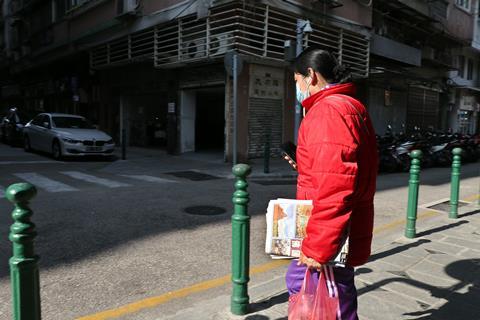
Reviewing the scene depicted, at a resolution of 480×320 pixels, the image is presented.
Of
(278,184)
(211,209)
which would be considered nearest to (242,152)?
(278,184)

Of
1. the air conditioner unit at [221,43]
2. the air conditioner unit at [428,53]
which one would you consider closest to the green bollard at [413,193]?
the air conditioner unit at [221,43]

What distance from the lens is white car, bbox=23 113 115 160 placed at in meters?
13.6

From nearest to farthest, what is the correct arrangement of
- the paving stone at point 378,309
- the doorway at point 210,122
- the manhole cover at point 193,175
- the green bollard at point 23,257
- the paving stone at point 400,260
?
1. the green bollard at point 23,257
2. the paving stone at point 378,309
3. the paving stone at point 400,260
4. the manhole cover at point 193,175
5. the doorway at point 210,122

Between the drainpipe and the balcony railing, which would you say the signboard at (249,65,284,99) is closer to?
the balcony railing

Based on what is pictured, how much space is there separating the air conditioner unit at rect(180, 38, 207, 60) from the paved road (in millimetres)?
4957

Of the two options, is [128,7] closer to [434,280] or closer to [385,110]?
[385,110]

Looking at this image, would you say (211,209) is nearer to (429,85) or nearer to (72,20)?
(72,20)

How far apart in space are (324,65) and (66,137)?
12.8m

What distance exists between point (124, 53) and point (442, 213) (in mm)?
15427

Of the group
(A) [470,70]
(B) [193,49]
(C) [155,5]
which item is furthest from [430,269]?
(A) [470,70]

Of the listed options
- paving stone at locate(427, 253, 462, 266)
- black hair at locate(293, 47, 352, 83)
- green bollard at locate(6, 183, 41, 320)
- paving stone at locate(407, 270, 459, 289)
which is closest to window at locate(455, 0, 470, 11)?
paving stone at locate(427, 253, 462, 266)

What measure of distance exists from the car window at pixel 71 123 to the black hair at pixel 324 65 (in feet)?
45.6

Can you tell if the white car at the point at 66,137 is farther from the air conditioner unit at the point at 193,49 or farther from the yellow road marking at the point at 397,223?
the yellow road marking at the point at 397,223

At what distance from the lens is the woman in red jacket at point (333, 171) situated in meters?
2.00
